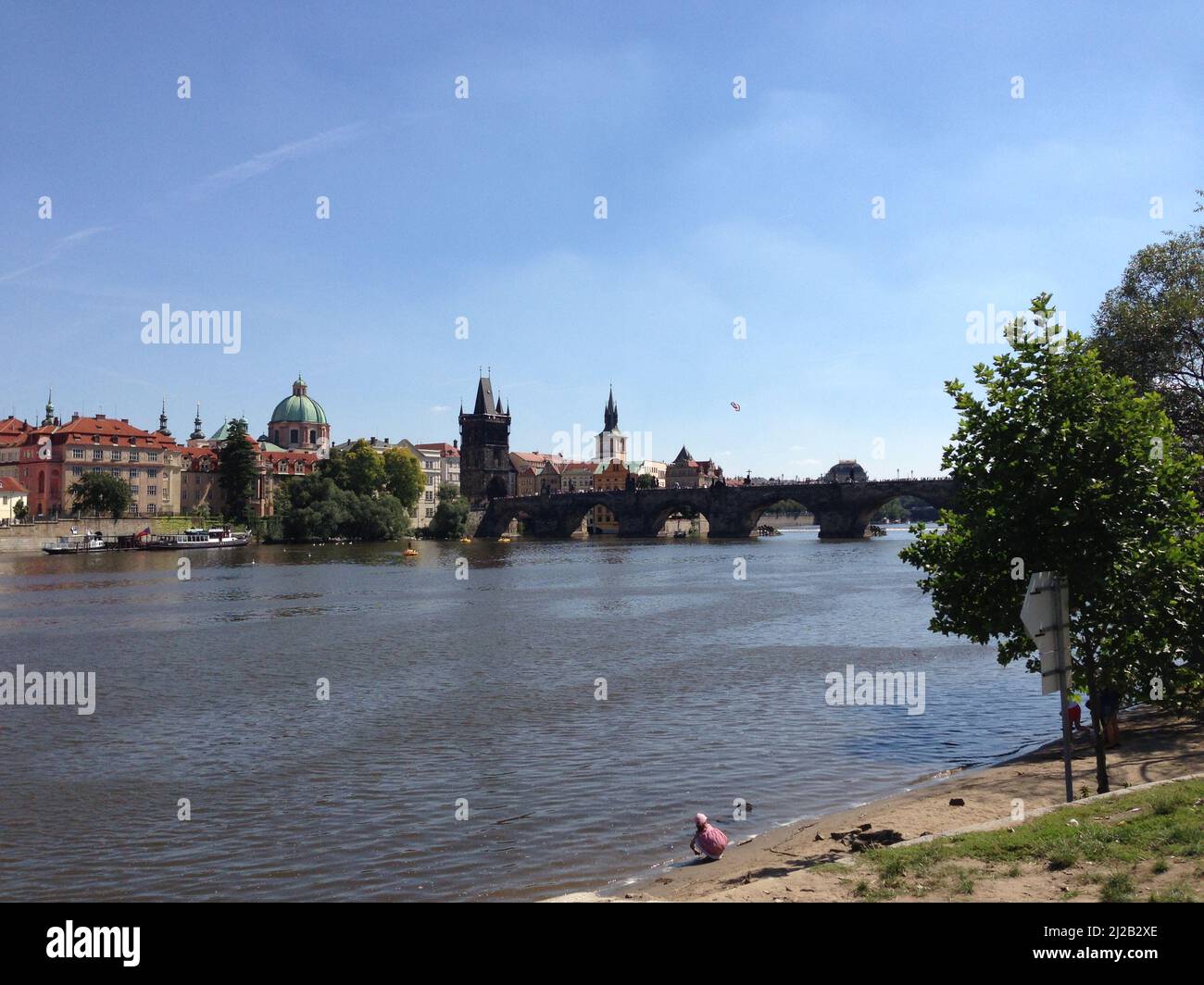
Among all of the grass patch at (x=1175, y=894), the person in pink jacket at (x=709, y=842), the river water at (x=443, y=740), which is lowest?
the river water at (x=443, y=740)

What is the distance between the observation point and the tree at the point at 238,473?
144250 millimetres

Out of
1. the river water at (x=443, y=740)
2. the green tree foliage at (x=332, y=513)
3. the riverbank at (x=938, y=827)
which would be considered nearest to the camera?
the riverbank at (x=938, y=827)

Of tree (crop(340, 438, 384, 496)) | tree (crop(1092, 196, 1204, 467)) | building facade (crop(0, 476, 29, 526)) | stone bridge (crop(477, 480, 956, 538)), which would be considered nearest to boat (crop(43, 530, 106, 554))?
building facade (crop(0, 476, 29, 526))

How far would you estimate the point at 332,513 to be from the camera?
459ft

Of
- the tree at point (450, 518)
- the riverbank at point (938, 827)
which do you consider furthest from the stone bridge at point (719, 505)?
the riverbank at point (938, 827)

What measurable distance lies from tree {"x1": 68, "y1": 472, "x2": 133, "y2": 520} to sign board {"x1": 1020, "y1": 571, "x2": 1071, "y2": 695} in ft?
465

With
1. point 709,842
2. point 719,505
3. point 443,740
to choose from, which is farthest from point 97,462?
point 709,842

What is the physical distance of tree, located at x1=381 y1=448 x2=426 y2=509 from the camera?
160500 mm

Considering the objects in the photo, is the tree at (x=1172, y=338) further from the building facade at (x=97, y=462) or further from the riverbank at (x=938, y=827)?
the building facade at (x=97, y=462)

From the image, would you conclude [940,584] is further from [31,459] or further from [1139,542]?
[31,459]

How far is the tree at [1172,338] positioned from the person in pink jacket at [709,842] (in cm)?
2405
